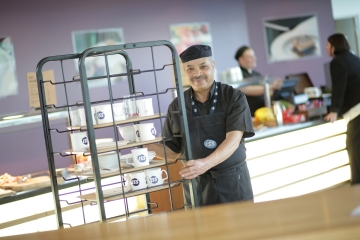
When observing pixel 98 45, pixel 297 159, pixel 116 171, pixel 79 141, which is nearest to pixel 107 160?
pixel 116 171

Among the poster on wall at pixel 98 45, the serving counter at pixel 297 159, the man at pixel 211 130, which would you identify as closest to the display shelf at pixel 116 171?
the man at pixel 211 130

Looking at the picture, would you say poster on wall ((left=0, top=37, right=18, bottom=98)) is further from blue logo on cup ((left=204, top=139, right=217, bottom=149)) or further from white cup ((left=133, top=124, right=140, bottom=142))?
white cup ((left=133, top=124, right=140, bottom=142))

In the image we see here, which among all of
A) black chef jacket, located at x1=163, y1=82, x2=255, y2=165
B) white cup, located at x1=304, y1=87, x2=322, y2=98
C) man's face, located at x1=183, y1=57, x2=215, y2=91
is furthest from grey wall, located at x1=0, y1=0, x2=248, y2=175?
man's face, located at x1=183, y1=57, x2=215, y2=91

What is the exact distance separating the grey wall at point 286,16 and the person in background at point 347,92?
4261 millimetres

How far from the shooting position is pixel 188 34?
30.3 feet

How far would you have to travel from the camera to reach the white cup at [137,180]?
9.59 ft

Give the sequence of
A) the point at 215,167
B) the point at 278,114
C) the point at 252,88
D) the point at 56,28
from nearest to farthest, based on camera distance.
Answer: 1. the point at 215,167
2. the point at 278,114
3. the point at 252,88
4. the point at 56,28

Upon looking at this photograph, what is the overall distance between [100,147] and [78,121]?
202mm

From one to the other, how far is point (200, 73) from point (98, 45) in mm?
4943

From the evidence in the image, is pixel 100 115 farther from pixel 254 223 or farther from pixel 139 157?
pixel 254 223

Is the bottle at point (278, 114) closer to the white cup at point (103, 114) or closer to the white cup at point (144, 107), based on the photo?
the white cup at point (144, 107)

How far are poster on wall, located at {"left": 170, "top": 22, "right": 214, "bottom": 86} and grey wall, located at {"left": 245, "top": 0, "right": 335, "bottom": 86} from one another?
108cm

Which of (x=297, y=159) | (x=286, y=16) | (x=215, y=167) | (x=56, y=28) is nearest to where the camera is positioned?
(x=215, y=167)

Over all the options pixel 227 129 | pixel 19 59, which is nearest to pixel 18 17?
pixel 19 59
